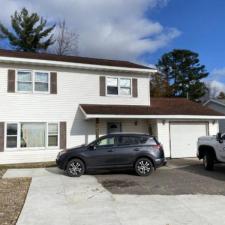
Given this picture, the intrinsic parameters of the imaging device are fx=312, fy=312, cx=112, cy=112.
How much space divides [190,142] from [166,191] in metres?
10.6

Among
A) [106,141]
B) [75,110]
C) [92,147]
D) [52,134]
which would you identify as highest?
[75,110]

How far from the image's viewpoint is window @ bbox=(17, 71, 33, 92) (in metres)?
17.4

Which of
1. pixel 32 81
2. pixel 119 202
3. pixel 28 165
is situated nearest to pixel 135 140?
pixel 119 202

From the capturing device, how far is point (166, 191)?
971 cm

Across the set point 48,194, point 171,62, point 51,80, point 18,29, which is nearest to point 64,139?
point 51,80

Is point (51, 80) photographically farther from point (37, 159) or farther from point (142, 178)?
point (142, 178)

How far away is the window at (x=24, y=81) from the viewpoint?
17.4 meters

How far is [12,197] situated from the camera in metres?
9.05

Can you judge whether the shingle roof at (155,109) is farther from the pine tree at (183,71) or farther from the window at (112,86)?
the pine tree at (183,71)

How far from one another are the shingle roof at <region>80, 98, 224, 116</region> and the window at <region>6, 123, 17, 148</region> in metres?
4.02

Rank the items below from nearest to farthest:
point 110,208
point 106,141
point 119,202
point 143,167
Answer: point 110,208 → point 119,202 → point 143,167 → point 106,141

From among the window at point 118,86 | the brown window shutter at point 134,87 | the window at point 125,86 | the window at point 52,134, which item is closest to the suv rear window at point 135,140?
the window at point 52,134

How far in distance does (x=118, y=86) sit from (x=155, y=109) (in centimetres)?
278

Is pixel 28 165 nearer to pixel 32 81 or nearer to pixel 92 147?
pixel 32 81
